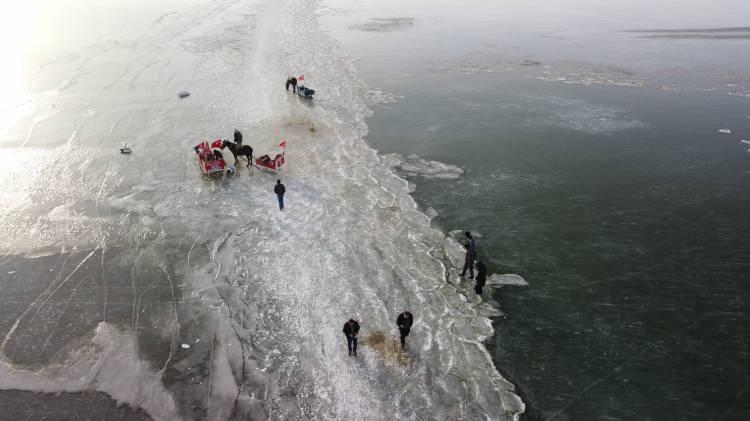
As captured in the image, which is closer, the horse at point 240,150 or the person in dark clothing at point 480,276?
the person in dark clothing at point 480,276

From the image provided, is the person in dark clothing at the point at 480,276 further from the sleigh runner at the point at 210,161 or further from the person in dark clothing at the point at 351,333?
the sleigh runner at the point at 210,161

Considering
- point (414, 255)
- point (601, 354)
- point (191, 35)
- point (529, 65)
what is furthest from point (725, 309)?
point (191, 35)

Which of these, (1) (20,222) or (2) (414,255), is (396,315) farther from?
(1) (20,222)

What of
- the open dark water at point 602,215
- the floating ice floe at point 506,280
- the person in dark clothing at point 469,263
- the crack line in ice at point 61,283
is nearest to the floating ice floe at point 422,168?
the open dark water at point 602,215

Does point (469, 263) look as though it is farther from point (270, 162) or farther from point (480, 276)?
point (270, 162)

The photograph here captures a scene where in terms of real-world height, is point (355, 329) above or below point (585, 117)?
below

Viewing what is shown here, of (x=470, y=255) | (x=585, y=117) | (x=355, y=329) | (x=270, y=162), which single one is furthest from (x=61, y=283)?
(x=585, y=117)

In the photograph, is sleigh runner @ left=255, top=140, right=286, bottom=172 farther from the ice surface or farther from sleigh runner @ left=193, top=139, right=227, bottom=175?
the ice surface
